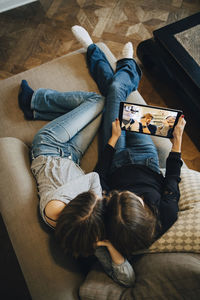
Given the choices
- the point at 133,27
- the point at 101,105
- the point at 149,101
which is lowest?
the point at 149,101

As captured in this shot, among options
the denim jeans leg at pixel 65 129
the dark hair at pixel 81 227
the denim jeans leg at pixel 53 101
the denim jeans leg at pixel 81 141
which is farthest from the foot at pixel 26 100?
the dark hair at pixel 81 227

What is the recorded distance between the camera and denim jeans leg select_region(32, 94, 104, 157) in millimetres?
982

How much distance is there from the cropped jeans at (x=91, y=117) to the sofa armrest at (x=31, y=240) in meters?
0.12

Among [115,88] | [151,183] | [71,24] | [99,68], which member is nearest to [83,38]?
[99,68]

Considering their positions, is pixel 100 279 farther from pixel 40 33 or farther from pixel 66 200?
pixel 40 33

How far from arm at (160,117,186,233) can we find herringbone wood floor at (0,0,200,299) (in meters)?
0.75

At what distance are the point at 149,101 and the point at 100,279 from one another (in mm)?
1157

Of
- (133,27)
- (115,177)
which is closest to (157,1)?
(133,27)

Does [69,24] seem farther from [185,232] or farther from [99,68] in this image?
[185,232]

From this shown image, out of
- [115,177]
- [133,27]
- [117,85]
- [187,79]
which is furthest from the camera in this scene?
[133,27]

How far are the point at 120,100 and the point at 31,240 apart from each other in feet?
2.28

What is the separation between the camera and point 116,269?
0.71 meters

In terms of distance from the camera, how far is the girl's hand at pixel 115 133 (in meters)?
1.02

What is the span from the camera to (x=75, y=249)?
0.68 meters
